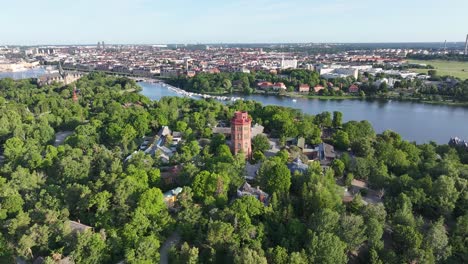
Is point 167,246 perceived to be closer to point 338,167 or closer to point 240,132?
point 240,132

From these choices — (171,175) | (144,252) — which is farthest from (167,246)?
(171,175)

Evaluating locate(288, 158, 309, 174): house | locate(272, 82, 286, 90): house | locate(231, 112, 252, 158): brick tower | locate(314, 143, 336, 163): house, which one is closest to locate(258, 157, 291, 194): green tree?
locate(288, 158, 309, 174): house

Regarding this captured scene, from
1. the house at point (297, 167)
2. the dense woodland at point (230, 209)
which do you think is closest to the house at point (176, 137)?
the dense woodland at point (230, 209)

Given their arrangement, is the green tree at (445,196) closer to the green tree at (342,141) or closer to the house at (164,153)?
the green tree at (342,141)

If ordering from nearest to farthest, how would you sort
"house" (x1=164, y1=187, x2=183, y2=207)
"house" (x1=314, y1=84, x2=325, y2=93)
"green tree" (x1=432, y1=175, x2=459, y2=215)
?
1. "green tree" (x1=432, y1=175, x2=459, y2=215)
2. "house" (x1=164, y1=187, x2=183, y2=207)
3. "house" (x1=314, y1=84, x2=325, y2=93)

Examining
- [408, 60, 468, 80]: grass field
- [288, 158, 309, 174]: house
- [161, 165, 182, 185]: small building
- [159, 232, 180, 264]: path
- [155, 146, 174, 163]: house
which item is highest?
[408, 60, 468, 80]: grass field

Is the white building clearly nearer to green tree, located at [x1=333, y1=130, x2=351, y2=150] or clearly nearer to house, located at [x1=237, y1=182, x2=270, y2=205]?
green tree, located at [x1=333, y1=130, x2=351, y2=150]
